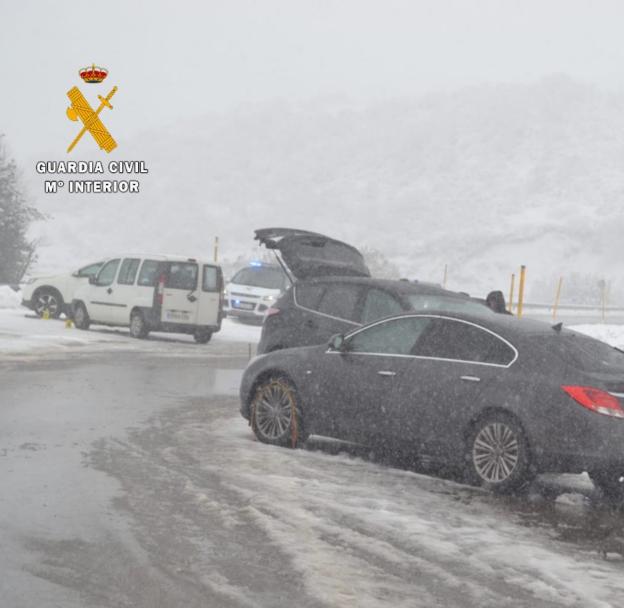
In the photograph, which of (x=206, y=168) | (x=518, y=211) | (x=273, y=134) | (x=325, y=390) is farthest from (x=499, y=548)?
(x=273, y=134)

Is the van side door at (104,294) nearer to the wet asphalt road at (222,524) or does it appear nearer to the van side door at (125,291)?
the van side door at (125,291)

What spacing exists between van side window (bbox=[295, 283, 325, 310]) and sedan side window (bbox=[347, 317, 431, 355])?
321cm

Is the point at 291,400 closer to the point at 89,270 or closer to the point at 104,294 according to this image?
the point at 104,294

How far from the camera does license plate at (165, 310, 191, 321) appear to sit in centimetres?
2533

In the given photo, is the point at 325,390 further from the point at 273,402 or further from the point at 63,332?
the point at 63,332

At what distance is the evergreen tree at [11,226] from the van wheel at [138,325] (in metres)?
18.6

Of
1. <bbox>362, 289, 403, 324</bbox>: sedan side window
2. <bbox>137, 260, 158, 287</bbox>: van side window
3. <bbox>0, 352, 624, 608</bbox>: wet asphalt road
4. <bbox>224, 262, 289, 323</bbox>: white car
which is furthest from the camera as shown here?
<bbox>224, 262, 289, 323</bbox>: white car

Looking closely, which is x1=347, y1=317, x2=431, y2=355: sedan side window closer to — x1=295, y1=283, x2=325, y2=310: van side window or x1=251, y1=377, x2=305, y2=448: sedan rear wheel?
x1=251, y1=377, x2=305, y2=448: sedan rear wheel

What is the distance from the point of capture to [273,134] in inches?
7766

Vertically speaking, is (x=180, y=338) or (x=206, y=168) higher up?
(x=206, y=168)

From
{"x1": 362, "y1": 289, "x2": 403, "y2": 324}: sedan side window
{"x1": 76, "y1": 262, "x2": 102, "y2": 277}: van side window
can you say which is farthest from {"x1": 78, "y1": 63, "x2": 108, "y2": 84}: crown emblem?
{"x1": 362, "y1": 289, "x2": 403, "y2": 324}: sedan side window

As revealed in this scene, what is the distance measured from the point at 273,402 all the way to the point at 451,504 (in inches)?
117

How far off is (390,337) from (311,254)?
5442 mm

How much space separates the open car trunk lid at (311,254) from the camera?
51.2 ft
